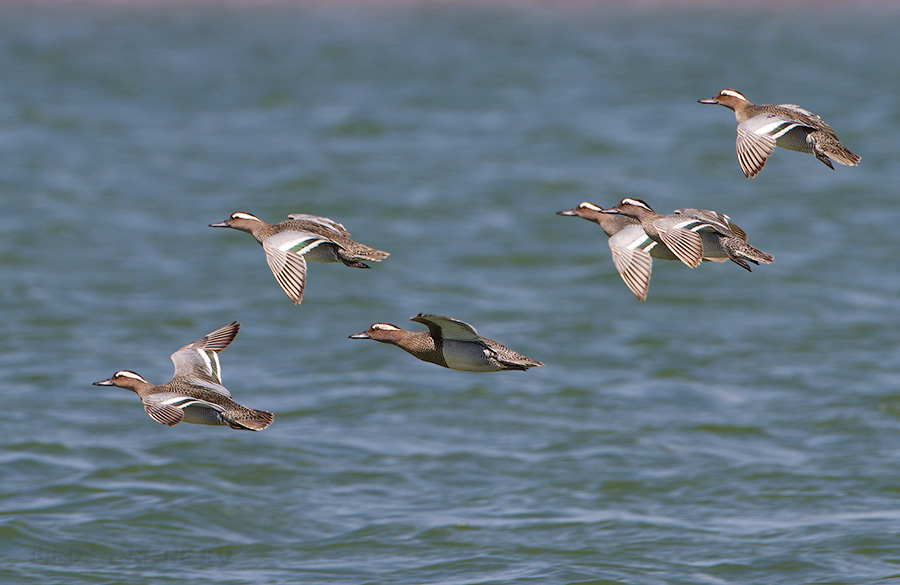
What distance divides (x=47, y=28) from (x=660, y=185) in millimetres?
29052

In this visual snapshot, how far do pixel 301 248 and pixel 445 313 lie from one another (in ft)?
48.0

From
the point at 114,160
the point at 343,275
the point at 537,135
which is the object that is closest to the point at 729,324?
the point at 343,275

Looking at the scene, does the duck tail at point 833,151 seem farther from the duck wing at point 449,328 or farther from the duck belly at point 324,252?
the duck belly at point 324,252

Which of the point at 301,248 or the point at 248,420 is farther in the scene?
the point at 248,420

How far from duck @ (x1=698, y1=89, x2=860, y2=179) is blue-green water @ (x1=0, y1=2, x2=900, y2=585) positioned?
6.87 metres

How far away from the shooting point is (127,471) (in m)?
16.8

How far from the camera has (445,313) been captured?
72.8 feet

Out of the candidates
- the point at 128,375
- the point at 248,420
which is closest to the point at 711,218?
the point at 248,420

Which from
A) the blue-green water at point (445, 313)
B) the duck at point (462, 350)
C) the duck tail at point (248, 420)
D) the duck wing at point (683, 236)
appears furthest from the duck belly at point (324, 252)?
the blue-green water at point (445, 313)

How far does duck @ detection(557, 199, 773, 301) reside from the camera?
24.8 feet

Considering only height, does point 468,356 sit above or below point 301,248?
below

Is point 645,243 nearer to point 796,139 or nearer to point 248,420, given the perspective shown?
point 796,139

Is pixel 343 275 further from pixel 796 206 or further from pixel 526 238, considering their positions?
pixel 796 206

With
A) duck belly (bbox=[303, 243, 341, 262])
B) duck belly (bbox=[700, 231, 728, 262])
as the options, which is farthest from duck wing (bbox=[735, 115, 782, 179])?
duck belly (bbox=[303, 243, 341, 262])
